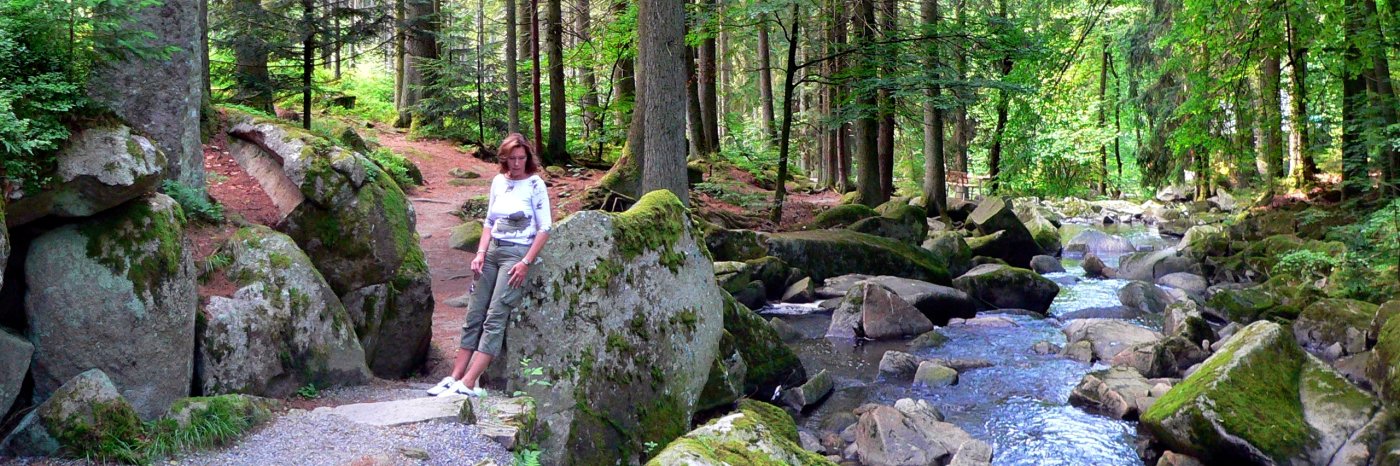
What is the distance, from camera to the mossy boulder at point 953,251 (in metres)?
16.3

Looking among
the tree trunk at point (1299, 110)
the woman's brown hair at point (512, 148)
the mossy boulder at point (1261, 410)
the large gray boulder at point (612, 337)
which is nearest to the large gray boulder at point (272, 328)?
the large gray boulder at point (612, 337)

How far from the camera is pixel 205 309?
5.41 meters

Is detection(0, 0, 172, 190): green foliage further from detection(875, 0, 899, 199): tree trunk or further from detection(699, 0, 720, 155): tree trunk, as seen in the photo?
detection(699, 0, 720, 155): tree trunk

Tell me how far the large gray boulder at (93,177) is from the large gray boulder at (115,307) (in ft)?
0.43

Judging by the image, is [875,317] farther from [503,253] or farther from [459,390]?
[459,390]

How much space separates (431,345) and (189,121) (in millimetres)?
2543

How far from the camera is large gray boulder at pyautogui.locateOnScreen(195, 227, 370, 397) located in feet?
17.7

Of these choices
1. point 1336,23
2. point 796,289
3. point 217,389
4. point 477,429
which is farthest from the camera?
point 796,289

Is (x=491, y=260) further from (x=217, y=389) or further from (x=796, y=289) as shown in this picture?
(x=796, y=289)

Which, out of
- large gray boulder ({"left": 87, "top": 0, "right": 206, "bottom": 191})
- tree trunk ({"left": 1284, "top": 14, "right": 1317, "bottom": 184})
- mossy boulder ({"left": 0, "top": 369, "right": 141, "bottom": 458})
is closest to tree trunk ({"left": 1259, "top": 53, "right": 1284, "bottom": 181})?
tree trunk ({"left": 1284, "top": 14, "right": 1317, "bottom": 184})

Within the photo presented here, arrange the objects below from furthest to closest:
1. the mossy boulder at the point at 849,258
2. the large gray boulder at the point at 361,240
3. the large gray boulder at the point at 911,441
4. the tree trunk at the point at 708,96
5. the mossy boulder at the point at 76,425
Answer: the tree trunk at the point at 708,96 → the mossy boulder at the point at 849,258 → the large gray boulder at the point at 911,441 → the large gray boulder at the point at 361,240 → the mossy boulder at the point at 76,425

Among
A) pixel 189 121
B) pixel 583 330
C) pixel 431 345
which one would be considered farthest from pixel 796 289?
pixel 189 121

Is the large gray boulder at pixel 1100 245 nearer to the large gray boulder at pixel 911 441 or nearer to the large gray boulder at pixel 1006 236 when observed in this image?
the large gray boulder at pixel 1006 236

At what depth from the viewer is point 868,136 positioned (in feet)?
63.7
